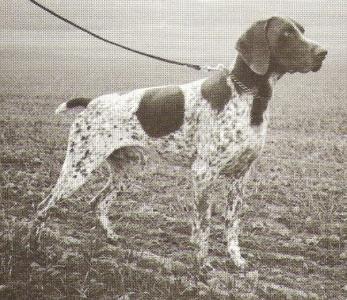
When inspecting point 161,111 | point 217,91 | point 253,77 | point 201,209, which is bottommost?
point 201,209

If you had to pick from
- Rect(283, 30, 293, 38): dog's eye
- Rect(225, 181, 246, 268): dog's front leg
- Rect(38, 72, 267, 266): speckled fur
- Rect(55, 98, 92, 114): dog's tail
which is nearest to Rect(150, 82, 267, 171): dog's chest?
Rect(38, 72, 267, 266): speckled fur

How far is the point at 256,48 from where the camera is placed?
2.65 metres

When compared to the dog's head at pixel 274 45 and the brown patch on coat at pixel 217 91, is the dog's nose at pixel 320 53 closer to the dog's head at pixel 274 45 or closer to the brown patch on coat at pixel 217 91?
the dog's head at pixel 274 45

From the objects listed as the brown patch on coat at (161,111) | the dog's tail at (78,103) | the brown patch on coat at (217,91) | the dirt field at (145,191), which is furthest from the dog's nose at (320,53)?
the dog's tail at (78,103)

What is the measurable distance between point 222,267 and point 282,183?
133cm

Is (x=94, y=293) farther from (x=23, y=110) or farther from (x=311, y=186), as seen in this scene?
(x=311, y=186)

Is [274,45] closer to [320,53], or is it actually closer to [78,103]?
[320,53]

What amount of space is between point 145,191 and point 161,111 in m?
1.11

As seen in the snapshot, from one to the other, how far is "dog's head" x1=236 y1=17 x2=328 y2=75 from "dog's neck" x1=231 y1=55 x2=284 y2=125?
7 cm

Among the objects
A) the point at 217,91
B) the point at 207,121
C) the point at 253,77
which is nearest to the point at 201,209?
the point at 207,121

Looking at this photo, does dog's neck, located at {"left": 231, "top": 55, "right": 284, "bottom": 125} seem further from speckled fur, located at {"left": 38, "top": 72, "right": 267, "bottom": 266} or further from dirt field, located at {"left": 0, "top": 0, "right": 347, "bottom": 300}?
dirt field, located at {"left": 0, "top": 0, "right": 347, "bottom": 300}

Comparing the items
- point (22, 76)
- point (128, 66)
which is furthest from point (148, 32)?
point (22, 76)

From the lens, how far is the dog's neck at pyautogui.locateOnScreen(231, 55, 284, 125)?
8.98ft

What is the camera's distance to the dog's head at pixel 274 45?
265cm
